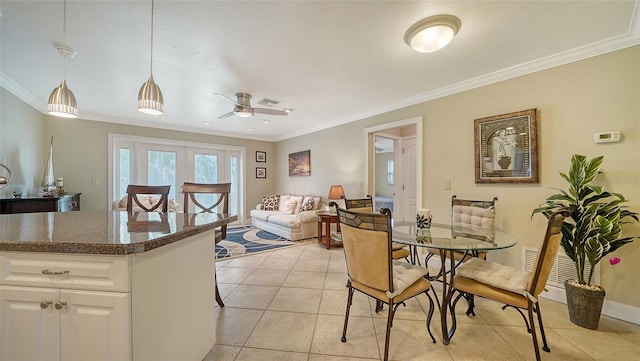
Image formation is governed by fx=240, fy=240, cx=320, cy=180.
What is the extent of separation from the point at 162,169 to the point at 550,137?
21.1 feet

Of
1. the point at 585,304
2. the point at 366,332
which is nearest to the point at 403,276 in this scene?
the point at 366,332

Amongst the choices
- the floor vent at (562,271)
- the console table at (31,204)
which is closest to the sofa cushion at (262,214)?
the console table at (31,204)

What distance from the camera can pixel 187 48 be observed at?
2.15 m

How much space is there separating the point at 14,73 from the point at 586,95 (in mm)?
5883

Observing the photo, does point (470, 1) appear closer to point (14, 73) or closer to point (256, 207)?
point (14, 73)

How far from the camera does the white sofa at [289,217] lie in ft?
15.0

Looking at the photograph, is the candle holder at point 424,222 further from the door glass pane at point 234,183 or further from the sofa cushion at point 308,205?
the door glass pane at point 234,183

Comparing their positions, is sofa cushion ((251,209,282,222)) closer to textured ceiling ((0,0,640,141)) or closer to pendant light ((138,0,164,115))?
textured ceiling ((0,0,640,141))

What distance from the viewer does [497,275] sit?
65.2 inches

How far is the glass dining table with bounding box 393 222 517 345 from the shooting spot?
164 cm

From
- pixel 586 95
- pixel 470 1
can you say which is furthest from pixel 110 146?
pixel 586 95

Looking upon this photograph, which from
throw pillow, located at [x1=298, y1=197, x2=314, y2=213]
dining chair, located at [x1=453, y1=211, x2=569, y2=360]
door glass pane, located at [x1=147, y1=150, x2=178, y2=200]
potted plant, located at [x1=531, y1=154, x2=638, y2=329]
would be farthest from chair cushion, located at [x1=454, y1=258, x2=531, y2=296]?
door glass pane, located at [x1=147, y1=150, x2=178, y2=200]

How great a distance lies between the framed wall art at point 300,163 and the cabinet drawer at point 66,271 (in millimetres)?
4647

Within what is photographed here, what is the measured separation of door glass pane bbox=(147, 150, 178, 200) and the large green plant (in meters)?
6.23
